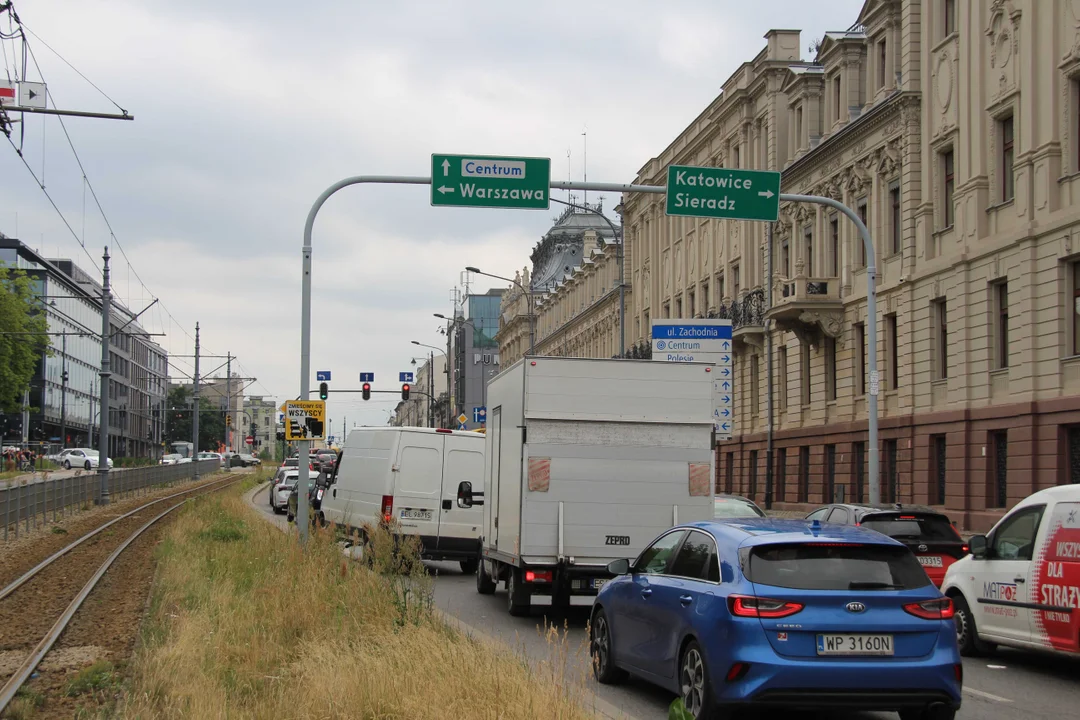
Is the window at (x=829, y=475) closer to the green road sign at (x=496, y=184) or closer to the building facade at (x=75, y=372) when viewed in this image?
the green road sign at (x=496, y=184)

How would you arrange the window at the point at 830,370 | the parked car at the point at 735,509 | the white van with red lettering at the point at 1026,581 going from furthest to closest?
1. the window at the point at 830,370
2. the parked car at the point at 735,509
3. the white van with red lettering at the point at 1026,581

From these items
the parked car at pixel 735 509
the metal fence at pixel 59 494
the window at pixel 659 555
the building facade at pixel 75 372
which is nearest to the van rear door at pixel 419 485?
the parked car at pixel 735 509

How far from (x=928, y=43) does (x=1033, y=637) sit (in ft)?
86.9

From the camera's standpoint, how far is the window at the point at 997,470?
103 feet

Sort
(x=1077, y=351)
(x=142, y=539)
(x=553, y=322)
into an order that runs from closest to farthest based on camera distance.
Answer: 1. (x=1077, y=351)
2. (x=142, y=539)
3. (x=553, y=322)

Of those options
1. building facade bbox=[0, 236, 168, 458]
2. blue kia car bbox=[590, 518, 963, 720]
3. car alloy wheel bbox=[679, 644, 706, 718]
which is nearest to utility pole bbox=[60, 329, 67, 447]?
building facade bbox=[0, 236, 168, 458]

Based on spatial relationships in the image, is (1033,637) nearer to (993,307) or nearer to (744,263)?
(993,307)

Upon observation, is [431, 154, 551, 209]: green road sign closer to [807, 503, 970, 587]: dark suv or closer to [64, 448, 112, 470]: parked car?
[807, 503, 970, 587]: dark suv

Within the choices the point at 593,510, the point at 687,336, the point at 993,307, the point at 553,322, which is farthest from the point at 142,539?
the point at 553,322

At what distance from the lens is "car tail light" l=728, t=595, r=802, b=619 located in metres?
8.85

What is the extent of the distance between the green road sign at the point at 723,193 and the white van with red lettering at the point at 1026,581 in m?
9.67

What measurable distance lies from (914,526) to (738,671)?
8107mm

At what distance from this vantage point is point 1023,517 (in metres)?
12.6

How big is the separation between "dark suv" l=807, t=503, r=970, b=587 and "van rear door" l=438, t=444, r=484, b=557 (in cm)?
874
